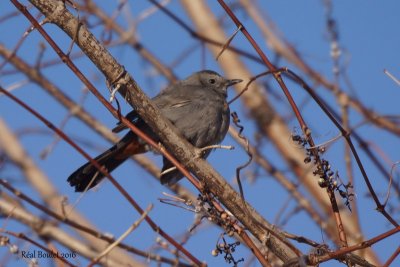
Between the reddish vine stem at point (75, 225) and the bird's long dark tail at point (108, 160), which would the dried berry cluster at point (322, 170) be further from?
the bird's long dark tail at point (108, 160)

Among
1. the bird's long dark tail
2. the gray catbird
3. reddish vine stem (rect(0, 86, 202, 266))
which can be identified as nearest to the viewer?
reddish vine stem (rect(0, 86, 202, 266))

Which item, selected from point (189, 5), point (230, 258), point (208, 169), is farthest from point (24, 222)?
point (189, 5)

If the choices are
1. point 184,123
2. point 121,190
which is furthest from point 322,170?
point 184,123

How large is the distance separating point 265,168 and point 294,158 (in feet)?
1.51

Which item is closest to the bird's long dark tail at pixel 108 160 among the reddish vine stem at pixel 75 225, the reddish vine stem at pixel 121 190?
the reddish vine stem at pixel 75 225

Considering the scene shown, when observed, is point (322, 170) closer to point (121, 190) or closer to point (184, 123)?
point (121, 190)

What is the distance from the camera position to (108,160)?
5246 mm

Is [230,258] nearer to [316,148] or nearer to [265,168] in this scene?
[316,148]

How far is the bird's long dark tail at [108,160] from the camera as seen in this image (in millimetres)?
4621

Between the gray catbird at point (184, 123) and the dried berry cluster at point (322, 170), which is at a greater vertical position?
the gray catbird at point (184, 123)

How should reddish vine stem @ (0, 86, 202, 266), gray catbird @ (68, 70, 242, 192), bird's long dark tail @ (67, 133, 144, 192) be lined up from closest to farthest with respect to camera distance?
reddish vine stem @ (0, 86, 202, 266) → bird's long dark tail @ (67, 133, 144, 192) → gray catbird @ (68, 70, 242, 192)

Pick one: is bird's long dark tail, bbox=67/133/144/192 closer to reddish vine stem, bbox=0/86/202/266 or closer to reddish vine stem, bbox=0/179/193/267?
reddish vine stem, bbox=0/179/193/267

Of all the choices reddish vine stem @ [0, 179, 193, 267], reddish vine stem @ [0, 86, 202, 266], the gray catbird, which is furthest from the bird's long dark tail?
reddish vine stem @ [0, 86, 202, 266]

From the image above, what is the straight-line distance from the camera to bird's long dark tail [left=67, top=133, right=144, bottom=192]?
182 inches
